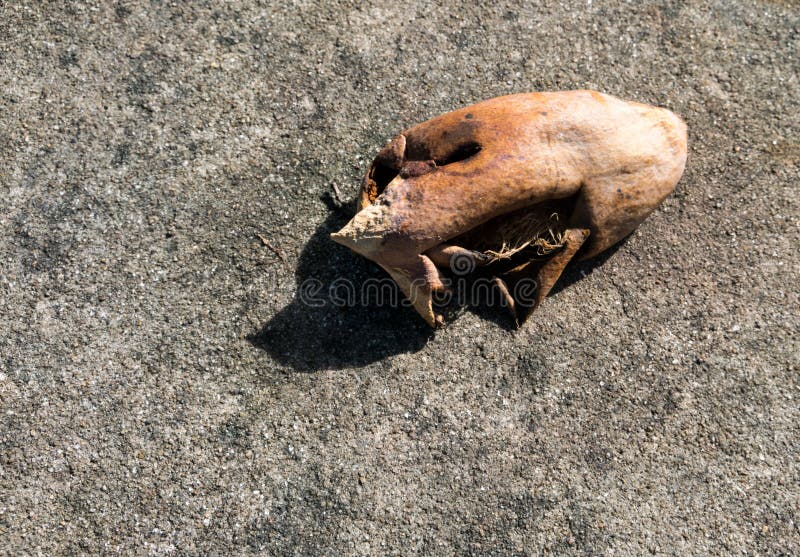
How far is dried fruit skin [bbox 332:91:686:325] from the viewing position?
2.52 meters

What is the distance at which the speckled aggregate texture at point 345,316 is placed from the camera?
2.94 m

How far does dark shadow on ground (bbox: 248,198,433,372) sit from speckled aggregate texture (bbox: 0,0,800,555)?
0.02 meters

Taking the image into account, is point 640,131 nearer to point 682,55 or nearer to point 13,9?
point 682,55

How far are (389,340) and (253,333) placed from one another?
28.9 inches

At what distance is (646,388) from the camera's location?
309 centimetres

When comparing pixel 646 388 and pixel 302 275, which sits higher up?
pixel 302 275

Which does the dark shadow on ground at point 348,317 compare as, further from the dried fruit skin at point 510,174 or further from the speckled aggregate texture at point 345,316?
the dried fruit skin at point 510,174

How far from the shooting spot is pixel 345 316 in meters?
3.11

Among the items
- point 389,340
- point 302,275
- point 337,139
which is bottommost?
point 389,340

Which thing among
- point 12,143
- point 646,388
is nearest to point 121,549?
point 12,143

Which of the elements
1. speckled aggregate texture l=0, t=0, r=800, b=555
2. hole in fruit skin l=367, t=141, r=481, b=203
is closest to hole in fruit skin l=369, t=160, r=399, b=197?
hole in fruit skin l=367, t=141, r=481, b=203

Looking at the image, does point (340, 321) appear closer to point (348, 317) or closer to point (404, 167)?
point (348, 317)

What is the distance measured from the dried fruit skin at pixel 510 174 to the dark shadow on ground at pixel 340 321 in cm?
33

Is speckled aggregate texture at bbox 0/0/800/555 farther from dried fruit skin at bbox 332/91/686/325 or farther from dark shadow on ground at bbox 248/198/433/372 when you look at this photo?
dried fruit skin at bbox 332/91/686/325
